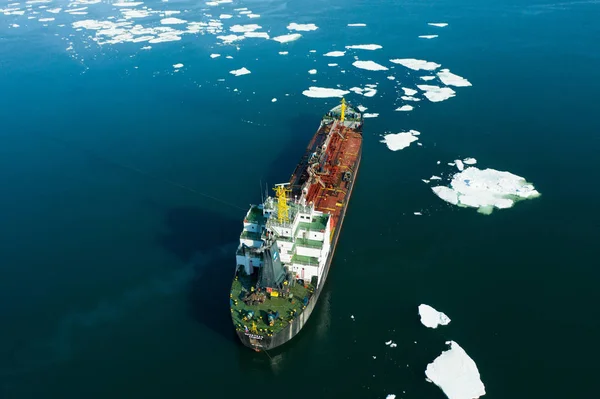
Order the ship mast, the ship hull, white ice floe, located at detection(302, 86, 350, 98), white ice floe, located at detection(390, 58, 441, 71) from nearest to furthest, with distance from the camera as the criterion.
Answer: the ship hull → the ship mast → white ice floe, located at detection(302, 86, 350, 98) → white ice floe, located at detection(390, 58, 441, 71)

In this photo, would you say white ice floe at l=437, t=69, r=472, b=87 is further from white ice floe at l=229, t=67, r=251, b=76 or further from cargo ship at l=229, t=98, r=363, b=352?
cargo ship at l=229, t=98, r=363, b=352

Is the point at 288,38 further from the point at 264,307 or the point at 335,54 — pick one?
the point at 264,307

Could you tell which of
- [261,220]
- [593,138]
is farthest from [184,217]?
[593,138]

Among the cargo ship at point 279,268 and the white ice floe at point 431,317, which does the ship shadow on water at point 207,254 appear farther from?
the white ice floe at point 431,317

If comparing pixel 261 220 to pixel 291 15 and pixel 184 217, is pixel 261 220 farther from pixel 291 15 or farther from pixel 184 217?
pixel 291 15

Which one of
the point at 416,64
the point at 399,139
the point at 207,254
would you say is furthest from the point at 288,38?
the point at 207,254

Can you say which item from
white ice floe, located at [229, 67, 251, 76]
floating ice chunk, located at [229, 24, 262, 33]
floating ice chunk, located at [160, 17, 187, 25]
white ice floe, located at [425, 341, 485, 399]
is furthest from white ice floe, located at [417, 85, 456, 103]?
floating ice chunk, located at [160, 17, 187, 25]
